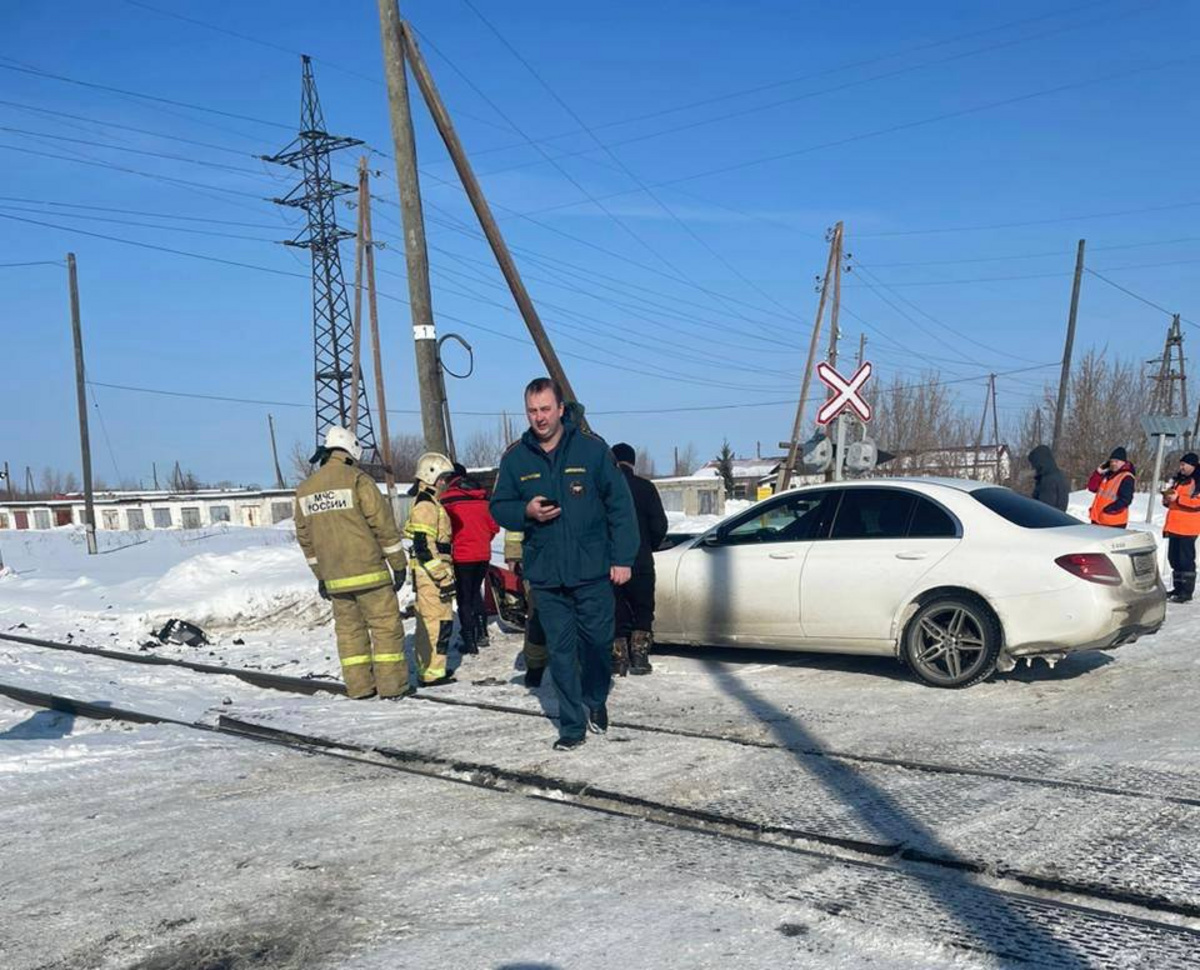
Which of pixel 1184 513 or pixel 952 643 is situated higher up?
pixel 1184 513

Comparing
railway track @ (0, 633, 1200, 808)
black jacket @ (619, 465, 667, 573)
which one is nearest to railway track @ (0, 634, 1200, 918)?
railway track @ (0, 633, 1200, 808)

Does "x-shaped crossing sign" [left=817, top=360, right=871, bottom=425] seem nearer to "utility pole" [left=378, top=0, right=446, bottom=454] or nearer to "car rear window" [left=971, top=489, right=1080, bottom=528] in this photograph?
"utility pole" [left=378, top=0, right=446, bottom=454]

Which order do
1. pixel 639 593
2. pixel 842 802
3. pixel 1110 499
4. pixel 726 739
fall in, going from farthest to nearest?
pixel 1110 499, pixel 639 593, pixel 726 739, pixel 842 802

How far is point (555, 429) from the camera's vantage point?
18.9 feet

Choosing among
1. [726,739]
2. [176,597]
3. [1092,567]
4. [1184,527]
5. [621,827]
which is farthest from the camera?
[176,597]

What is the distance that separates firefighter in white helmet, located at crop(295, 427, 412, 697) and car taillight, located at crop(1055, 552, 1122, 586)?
4688 millimetres

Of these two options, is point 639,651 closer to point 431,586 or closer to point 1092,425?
point 431,586

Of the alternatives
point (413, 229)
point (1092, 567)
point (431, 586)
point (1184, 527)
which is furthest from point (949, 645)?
point (413, 229)

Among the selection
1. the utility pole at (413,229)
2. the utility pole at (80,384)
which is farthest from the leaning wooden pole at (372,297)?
the utility pole at (413,229)

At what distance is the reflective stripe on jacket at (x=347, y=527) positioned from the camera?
734cm

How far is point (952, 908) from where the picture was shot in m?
3.38

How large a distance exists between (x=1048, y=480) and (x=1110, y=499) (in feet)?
2.79

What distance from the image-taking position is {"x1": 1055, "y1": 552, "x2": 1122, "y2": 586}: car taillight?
704cm

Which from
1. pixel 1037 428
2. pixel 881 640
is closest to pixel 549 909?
pixel 881 640
